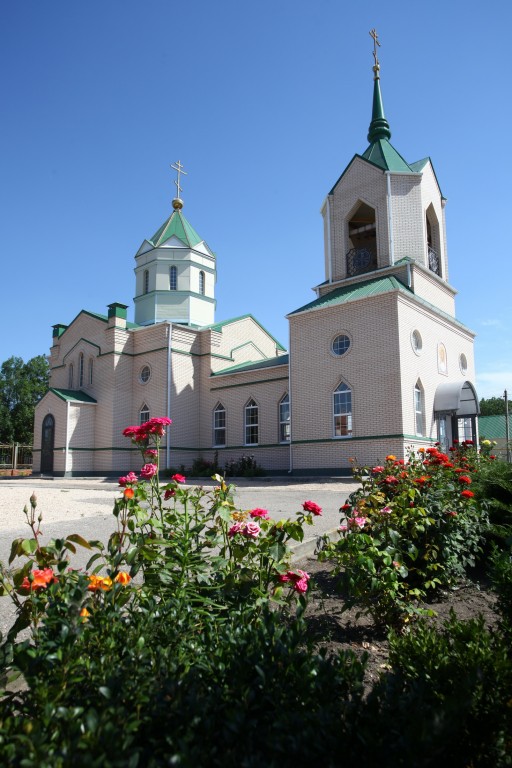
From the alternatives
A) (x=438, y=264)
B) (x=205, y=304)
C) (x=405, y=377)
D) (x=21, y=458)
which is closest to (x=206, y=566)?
(x=405, y=377)

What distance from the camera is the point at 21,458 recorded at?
49.8 meters

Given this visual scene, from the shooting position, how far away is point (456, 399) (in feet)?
59.9

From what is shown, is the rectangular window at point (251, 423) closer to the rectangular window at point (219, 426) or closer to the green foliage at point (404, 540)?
the rectangular window at point (219, 426)

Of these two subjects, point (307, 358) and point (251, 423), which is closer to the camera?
point (307, 358)

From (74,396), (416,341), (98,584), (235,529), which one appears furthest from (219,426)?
(98,584)

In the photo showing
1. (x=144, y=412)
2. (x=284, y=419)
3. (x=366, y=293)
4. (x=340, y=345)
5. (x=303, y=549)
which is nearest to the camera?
(x=303, y=549)

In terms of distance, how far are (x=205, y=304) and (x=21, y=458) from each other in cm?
3242

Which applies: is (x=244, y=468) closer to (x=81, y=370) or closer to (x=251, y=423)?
(x=251, y=423)

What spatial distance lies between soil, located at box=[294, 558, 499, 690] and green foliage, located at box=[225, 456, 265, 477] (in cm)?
1566

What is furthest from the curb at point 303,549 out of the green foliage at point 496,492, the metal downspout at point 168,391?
the metal downspout at point 168,391

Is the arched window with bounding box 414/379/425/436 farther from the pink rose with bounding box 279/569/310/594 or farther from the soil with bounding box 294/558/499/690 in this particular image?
the pink rose with bounding box 279/569/310/594

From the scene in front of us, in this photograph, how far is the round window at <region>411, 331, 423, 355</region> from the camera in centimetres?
1788

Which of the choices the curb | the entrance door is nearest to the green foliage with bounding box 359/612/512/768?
the curb

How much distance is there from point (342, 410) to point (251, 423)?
18.0ft
